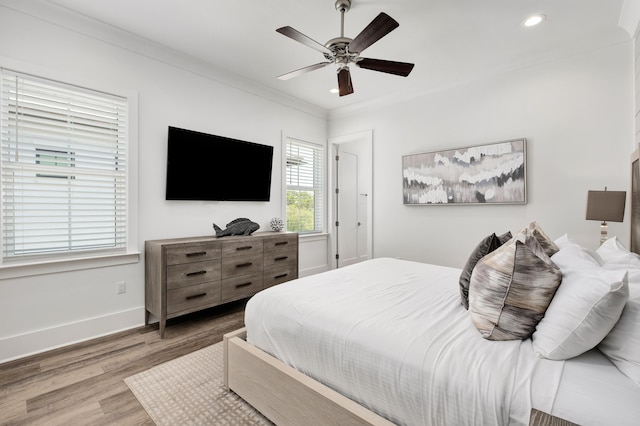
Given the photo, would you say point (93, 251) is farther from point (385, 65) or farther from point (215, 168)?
point (385, 65)

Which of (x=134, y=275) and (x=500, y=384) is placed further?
(x=134, y=275)

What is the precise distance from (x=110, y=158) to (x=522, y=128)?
13.9ft

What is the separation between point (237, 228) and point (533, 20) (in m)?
3.46

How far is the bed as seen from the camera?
89 cm

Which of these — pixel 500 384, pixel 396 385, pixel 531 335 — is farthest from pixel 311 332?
pixel 531 335

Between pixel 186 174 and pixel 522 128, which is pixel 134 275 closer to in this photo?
pixel 186 174

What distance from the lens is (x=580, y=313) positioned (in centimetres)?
96

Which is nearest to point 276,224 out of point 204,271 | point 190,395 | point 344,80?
point 204,271

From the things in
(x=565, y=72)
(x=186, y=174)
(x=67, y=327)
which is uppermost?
(x=565, y=72)

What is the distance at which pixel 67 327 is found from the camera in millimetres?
2490

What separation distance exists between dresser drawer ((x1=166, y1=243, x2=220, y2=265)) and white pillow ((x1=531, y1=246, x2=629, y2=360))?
106 inches

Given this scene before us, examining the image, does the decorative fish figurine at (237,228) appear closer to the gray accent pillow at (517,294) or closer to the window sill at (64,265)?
the window sill at (64,265)

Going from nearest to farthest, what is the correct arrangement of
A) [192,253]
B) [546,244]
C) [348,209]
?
[546,244], [192,253], [348,209]

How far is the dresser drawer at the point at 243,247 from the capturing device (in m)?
3.10
